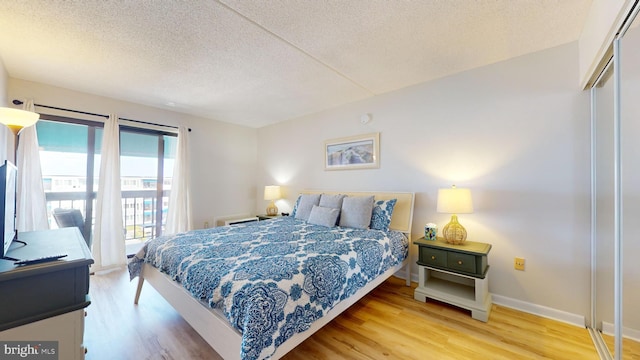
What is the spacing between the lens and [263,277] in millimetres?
1413

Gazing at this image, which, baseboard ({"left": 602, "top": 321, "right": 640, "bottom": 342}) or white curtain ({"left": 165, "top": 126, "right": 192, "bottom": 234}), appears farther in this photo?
white curtain ({"left": 165, "top": 126, "right": 192, "bottom": 234})

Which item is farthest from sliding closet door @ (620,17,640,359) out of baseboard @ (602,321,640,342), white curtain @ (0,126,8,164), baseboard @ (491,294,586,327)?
white curtain @ (0,126,8,164)

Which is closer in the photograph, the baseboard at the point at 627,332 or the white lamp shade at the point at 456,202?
the baseboard at the point at 627,332

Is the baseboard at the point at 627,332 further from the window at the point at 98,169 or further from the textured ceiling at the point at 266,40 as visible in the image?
the window at the point at 98,169

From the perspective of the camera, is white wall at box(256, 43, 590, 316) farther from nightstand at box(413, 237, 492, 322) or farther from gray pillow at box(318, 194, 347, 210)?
gray pillow at box(318, 194, 347, 210)

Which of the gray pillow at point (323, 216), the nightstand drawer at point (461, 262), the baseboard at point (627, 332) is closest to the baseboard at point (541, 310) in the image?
the baseboard at point (627, 332)

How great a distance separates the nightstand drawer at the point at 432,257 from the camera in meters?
2.34

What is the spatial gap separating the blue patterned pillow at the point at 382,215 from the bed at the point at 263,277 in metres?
0.17

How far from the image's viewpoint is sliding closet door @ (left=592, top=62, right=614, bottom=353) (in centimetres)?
163

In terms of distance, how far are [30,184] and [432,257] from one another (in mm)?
4707

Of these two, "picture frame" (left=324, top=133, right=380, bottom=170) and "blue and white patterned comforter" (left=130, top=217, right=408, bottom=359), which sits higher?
"picture frame" (left=324, top=133, right=380, bottom=170)

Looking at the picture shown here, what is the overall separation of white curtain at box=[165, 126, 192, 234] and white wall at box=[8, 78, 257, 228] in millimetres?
210

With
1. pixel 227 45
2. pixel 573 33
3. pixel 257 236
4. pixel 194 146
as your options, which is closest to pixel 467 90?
pixel 573 33

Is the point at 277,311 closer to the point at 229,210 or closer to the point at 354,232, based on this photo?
the point at 354,232
